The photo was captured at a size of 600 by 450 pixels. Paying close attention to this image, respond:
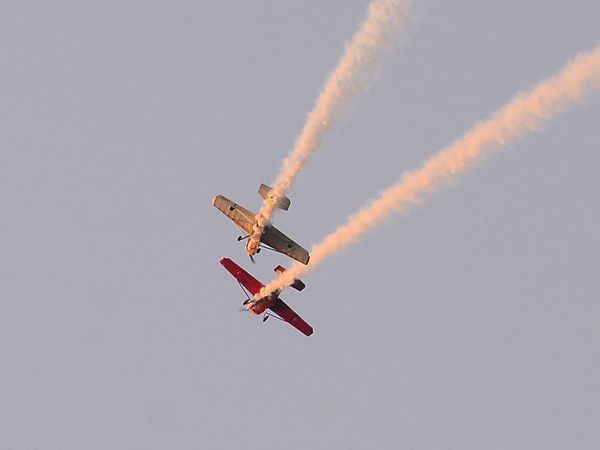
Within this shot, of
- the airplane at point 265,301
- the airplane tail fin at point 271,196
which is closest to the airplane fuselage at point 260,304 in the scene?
the airplane at point 265,301

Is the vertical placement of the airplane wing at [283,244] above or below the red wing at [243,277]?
below

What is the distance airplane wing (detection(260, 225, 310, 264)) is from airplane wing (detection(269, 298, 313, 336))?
19.2 ft

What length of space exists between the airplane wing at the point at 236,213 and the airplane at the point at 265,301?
3.51 meters

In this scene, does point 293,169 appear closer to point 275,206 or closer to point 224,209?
point 275,206

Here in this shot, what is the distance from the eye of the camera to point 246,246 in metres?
59.8

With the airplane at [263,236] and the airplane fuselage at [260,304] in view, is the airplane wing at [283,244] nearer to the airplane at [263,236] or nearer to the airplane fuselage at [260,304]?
the airplane at [263,236]

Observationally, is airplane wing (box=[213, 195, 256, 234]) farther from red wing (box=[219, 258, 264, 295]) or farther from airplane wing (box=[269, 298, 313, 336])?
airplane wing (box=[269, 298, 313, 336])

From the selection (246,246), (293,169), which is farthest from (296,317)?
(293,169)

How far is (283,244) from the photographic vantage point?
59.9 metres

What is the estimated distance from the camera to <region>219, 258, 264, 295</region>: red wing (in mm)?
64000

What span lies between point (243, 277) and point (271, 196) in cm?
802

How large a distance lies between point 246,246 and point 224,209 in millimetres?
2127

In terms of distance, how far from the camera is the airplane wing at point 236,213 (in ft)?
197

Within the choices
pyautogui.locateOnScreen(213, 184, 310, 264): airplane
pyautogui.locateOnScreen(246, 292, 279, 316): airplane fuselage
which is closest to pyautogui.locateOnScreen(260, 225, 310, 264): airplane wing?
pyautogui.locateOnScreen(213, 184, 310, 264): airplane
